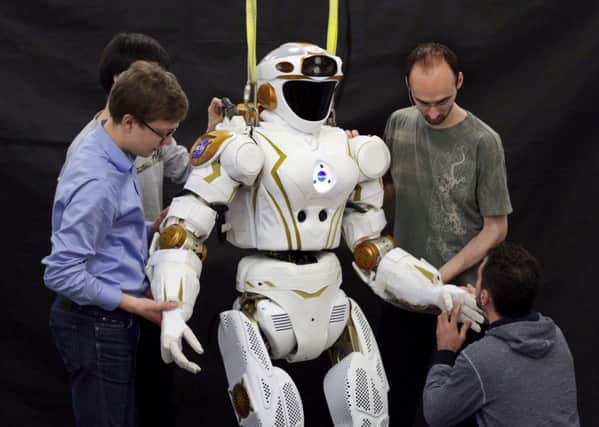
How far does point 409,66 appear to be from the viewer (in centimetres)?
273

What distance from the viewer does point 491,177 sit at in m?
2.72

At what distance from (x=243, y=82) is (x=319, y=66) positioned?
89 centimetres

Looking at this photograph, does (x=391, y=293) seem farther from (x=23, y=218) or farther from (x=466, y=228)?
(x=23, y=218)

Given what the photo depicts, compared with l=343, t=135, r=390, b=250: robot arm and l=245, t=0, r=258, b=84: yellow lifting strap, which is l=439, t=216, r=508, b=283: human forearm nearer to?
l=343, t=135, r=390, b=250: robot arm

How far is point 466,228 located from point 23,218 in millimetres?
1591

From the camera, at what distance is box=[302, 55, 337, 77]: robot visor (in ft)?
8.20

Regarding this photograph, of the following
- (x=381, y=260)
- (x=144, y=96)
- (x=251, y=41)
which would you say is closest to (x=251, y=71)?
(x=251, y=41)

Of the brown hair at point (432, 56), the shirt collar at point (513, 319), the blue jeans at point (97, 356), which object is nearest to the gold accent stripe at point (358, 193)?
the brown hair at point (432, 56)

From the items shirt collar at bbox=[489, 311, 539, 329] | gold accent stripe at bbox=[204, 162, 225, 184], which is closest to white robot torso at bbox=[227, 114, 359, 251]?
gold accent stripe at bbox=[204, 162, 225, 184]

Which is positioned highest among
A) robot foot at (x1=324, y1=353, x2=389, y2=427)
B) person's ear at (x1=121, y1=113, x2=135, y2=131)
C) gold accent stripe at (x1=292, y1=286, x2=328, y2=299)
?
person's ear at (x1=121, y1=113, x2=135, y2=131)

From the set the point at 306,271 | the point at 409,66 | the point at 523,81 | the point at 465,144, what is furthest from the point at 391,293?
the point at 523,81

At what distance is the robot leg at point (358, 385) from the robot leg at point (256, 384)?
13 centimetres

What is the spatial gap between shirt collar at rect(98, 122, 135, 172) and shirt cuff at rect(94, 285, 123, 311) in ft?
0.94

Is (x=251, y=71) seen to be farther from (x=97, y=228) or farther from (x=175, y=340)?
(x=175, y=340)
